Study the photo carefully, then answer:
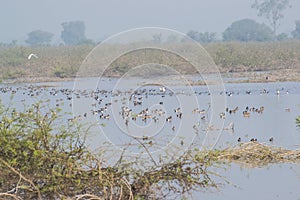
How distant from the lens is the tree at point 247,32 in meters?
72.4

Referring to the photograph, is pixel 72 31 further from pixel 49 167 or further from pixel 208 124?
pixel 49 167

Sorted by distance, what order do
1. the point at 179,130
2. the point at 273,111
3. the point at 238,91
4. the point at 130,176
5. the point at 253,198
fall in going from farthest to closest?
the point at 238,91, the point at 273,111, the point at 179,130, the point at 253,198, the point at 130,176

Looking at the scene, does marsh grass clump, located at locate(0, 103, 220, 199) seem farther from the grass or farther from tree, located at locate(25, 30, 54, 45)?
tree, located at locate(25, 30, 54, 45)

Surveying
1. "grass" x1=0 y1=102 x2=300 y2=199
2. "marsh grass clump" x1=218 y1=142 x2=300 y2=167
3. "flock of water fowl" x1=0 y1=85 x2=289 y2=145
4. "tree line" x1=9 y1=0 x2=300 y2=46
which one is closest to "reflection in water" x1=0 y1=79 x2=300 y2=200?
"flock of water fowl" x1=0 y1=85 x2=289 y2=145

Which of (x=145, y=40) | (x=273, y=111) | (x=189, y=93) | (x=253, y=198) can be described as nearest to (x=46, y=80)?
(x=189, y=93)

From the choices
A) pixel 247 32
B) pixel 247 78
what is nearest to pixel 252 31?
pixel 247 32

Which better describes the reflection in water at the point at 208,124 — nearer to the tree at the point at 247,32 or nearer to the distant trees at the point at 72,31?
the tree at the point at 247,32

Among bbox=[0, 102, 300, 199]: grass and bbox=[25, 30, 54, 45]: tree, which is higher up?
bbox=[25, 30, 54, 45]: tree

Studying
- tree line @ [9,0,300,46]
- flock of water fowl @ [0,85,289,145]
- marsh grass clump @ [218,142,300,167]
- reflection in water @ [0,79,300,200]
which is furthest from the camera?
tree line @ [9,0,300,46]

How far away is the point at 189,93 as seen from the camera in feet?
61.1

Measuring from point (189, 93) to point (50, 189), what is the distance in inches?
491

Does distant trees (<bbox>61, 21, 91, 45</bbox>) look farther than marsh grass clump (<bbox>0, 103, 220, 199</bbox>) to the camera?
Yes

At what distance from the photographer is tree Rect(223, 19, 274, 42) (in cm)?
7238

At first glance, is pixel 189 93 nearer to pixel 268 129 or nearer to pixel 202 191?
pixel 268 129
